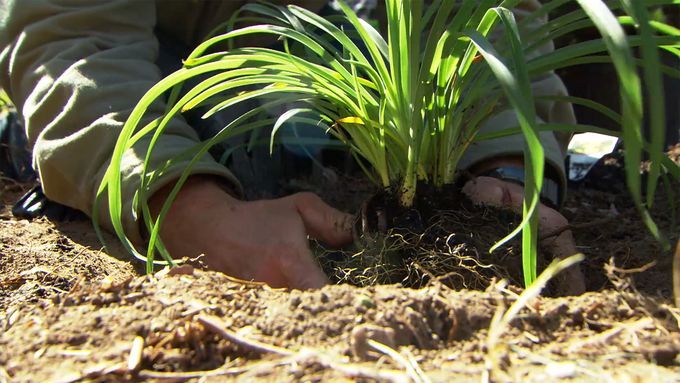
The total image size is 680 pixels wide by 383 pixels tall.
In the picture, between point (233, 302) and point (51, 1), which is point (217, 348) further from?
point (51, 1)

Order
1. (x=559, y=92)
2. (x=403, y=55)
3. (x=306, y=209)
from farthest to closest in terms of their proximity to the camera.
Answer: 1. (x=559, y=92)
2. (x=306, y=209)
3. (x=403, y=55)

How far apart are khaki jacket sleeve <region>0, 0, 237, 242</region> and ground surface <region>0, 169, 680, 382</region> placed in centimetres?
50

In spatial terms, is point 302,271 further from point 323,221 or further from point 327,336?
point 327,336

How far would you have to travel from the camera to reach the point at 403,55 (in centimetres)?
92

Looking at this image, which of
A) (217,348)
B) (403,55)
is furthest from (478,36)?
(217,348)

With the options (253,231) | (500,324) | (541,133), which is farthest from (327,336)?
(541,133)

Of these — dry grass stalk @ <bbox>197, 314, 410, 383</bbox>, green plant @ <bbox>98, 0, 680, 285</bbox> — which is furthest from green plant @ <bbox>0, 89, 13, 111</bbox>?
dry grass stalk @ <bbox>197, 314, 410, 383</bbox>

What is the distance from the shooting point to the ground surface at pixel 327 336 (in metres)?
0.60

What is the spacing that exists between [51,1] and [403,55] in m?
0.93

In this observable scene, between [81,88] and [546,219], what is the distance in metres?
0.91

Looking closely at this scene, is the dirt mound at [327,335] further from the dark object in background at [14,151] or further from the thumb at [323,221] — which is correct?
the dark object in background at [14,151]

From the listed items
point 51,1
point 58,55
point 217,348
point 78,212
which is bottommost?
point 78,212

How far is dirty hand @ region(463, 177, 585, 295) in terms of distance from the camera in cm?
99

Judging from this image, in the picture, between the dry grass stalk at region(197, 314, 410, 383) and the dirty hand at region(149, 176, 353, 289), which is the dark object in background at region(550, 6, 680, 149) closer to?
the dirty hand at region(149, 176, 353, 289)
